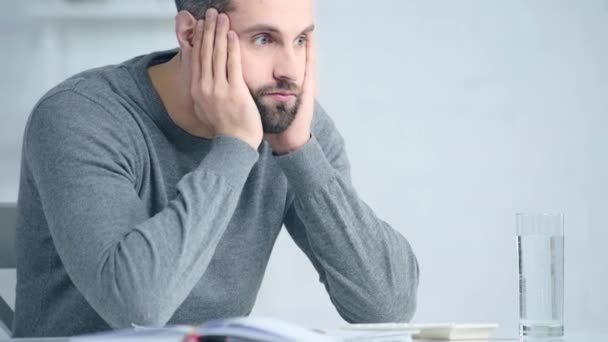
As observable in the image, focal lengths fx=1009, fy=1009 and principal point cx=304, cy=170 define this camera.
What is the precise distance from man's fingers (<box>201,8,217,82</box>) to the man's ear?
0.04m

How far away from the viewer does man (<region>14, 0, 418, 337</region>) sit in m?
1.36

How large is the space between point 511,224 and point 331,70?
660mm

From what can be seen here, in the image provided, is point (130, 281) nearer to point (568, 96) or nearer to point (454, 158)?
point (454, 158)

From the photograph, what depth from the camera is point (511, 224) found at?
9.23 ft

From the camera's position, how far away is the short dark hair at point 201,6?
153 cm

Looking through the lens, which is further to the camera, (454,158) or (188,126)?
(454,158)

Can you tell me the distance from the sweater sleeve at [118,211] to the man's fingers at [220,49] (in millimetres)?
126

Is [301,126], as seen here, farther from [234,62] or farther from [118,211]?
[118,211]

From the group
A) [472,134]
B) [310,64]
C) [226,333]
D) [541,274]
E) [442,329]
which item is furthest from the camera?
[472,134]

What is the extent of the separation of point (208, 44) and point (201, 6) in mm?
77

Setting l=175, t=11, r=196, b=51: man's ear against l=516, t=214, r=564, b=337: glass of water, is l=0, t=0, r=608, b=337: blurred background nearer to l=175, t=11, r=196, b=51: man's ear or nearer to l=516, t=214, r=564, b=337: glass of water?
l=175, t=11, r=196, b=51: man's ear

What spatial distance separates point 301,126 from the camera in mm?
1560

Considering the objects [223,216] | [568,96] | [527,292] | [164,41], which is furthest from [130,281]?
[568,96]

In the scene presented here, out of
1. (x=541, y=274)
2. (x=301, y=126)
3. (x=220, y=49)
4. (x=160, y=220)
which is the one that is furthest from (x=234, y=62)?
(x=541, y=274)
